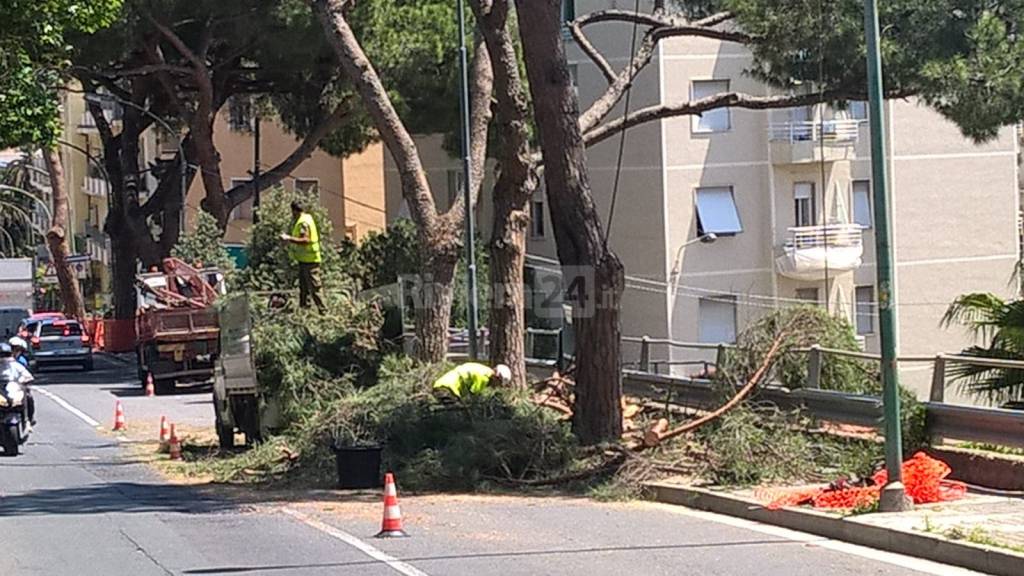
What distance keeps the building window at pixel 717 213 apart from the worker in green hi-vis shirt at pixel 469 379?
23946mm

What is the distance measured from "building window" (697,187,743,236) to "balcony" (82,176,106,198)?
43571 mm

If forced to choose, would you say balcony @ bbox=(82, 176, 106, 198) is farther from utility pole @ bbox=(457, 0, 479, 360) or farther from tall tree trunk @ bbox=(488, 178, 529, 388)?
tall tree trunk @ bbox=(488, 178, 529, 388)

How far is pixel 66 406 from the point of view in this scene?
33969mm

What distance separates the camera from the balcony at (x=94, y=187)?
80438mm

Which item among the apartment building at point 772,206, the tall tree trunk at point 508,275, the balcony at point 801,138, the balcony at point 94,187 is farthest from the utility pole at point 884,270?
the balcony at point 94,187

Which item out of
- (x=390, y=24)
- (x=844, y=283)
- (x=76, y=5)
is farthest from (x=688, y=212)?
(x=76, y=5)

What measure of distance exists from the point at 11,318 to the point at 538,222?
24400mm

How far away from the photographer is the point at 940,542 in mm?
11391

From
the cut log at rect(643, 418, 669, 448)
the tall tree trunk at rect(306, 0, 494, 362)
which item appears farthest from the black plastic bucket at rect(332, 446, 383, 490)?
the tall tree trunk at rect(306, 0, 494, 362)

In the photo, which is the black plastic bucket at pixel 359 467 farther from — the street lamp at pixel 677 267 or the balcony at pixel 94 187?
the balcony at pixel 94 187

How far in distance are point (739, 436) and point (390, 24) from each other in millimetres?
19872

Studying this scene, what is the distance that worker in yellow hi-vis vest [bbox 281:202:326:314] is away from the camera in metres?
23.4

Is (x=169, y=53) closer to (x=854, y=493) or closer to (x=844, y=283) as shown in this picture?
(x=844, y=283)

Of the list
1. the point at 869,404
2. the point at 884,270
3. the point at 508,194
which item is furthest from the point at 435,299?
the point at 884,270
